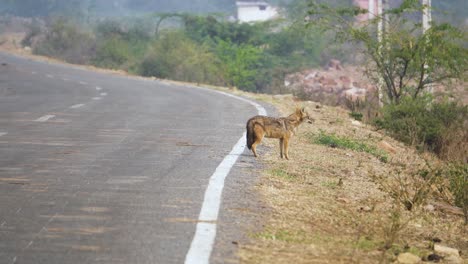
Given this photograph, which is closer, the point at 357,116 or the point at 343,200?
the point at 343,200

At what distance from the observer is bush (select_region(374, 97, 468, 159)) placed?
21.2 meters

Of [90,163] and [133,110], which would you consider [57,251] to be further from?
[133,110]

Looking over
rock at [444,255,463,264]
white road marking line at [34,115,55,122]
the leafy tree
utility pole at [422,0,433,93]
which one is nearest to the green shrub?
the leafy tree

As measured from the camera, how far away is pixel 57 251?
22.3 feet

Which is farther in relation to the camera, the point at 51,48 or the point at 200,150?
the point at 51,48

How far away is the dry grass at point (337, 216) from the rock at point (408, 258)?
0.07 metres

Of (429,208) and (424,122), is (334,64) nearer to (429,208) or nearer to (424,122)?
(424,122)

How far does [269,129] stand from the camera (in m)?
12.5

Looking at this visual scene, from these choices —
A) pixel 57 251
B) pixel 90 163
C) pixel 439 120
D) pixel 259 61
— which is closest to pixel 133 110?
pixel 439 120

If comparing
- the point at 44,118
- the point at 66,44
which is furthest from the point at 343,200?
the point at 66,44

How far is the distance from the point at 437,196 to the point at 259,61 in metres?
47.4

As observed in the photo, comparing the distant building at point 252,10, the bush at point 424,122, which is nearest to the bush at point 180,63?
the bush at point 424,122

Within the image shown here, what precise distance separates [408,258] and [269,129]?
540cm

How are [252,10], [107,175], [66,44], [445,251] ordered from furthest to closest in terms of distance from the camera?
[252,10], [66,44], [107,175], [445,251]
